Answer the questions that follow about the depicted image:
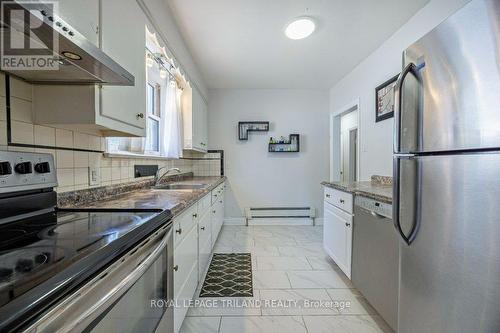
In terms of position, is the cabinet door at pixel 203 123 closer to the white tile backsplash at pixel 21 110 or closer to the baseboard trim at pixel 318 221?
the baseboard trim at pixel 318 221

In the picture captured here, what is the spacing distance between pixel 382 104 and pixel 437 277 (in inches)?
82.7

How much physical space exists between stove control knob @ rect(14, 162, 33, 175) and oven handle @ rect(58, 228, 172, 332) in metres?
0.59

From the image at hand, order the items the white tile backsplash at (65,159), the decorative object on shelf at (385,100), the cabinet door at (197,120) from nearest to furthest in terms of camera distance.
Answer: the white tile backsplash at (65,159) < the decorative object on shelf at (385,100) < the cabinet door at (197,120)

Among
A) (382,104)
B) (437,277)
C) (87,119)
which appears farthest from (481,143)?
(382,104)

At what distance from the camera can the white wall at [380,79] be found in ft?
6.70

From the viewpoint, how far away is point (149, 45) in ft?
7.08

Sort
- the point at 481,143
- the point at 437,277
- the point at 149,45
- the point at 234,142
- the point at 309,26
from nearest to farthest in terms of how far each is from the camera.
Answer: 1. the point at 481,143
2. the point at 437,277
3. the point at 149,45
4. the point at 309,26
5. the point at 234,142

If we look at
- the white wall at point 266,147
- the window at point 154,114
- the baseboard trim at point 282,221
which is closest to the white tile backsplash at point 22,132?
the window at point 154,114

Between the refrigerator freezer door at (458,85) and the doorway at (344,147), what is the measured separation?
282 cm

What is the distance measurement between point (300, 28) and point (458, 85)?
1.78 metres

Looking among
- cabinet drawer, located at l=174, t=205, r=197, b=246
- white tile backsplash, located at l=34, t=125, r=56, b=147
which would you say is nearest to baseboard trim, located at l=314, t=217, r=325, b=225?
cabinet drawer, located at l=174, t=205, r=197, b=246

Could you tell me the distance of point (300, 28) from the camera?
91.4 inches

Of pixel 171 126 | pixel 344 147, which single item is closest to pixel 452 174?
pixel 171 126

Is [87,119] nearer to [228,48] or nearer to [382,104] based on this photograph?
[228,48]
